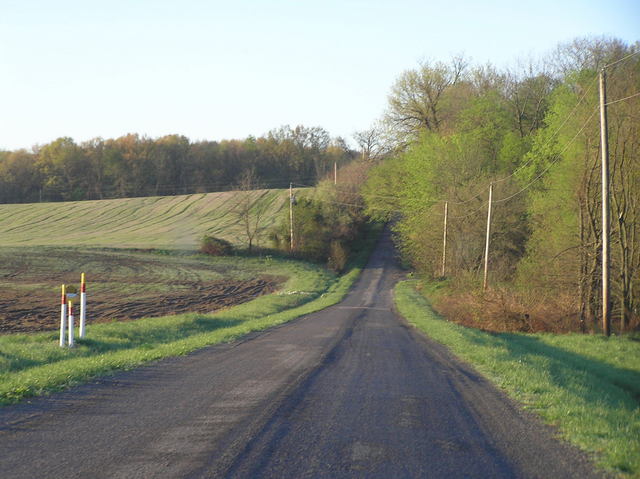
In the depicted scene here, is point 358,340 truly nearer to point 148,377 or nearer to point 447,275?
point 148,377

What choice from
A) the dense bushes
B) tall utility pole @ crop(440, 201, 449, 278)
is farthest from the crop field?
tall utility pole @ crop(440, 201, 449, 278)

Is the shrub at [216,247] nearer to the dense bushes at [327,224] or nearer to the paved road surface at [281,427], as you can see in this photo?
the dense bushes at [327,224]

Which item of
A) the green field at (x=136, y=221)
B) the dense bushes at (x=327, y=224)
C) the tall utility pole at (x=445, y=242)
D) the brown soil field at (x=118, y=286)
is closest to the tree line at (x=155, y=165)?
the green field at (x=136, y=221)

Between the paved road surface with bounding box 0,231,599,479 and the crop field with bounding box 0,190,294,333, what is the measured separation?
15.1 meters

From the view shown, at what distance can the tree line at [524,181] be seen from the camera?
2583cm

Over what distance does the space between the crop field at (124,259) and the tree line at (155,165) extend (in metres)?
9.98

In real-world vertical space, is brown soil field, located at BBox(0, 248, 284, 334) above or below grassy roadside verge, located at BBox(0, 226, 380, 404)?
below

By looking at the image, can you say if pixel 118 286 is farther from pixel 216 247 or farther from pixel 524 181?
pixel 524 181

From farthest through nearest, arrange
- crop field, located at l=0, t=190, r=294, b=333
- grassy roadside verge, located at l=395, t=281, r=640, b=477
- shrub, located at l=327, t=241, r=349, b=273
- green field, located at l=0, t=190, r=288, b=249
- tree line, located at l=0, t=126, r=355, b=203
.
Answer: tree line, located at l=0, t=126, r=355, b=203
green field, located at l=0, t=190, r=288, b=249
shrub, located at l=327, t=241, r=349, b=273
crop field, located at l=0, t=190, r=294, b=333
grassy roadside verge, located at l=395, t=281, r=640, b=477

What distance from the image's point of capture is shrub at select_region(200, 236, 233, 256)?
210 feet

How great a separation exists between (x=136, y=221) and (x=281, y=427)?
85938mm

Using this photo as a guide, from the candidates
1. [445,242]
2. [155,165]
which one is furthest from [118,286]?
[155,165]

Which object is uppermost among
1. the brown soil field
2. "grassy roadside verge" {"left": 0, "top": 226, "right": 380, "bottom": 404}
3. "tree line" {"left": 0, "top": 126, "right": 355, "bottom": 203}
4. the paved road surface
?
"tree line" {"left": 0, "top": 126, "right": 355, "bottom": 203}

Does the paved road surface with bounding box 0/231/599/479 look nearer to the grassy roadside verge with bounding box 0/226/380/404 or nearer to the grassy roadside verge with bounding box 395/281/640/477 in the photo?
the grassy roadside verge with bounding box 395/281/640/477
